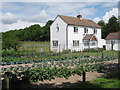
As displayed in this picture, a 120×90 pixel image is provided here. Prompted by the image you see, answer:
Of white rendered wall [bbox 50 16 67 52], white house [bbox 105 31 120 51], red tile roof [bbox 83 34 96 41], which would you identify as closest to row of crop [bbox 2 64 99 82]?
white rendered wall [bbox 50 16 67 52]

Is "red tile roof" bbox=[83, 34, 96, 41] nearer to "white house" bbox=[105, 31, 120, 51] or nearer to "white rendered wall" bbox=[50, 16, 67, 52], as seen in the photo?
"white rendered wall" bbox=[50, 16, 67, 52]

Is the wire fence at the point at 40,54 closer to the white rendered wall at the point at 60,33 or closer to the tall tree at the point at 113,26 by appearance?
the white rendered wall at the point at 60,33

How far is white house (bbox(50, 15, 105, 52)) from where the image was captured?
24062mm

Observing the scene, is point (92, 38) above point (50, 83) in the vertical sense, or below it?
above

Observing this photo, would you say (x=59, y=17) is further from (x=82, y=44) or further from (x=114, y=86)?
(x=114, y=86)

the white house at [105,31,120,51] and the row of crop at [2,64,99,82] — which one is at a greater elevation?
the white house at [105,31,120,51]

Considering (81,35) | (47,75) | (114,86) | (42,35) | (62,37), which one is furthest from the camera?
(42,35)

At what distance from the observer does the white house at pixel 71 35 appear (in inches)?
947

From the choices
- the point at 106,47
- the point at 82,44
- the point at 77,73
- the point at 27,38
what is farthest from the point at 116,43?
the point at 27,38

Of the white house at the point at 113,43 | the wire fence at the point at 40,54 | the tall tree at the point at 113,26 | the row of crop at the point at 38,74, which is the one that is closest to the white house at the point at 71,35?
the white house at the point at 113,43

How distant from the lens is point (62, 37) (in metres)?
24.7

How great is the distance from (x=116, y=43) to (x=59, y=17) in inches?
564

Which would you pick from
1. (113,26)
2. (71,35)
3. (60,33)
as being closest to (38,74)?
(71,35)

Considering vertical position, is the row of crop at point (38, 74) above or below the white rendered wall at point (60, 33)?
below
